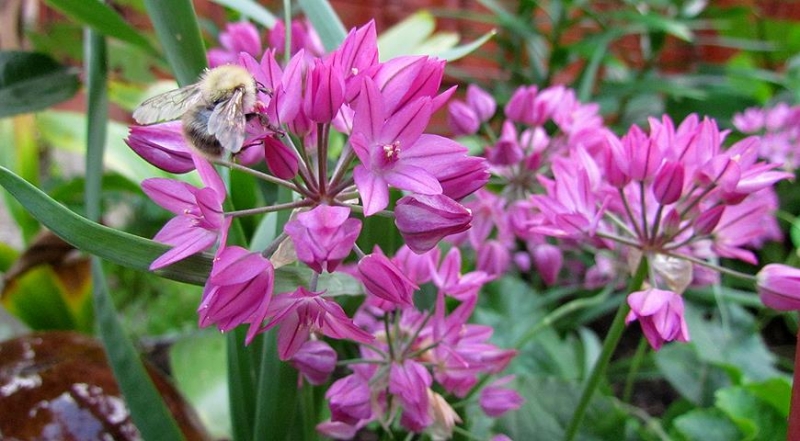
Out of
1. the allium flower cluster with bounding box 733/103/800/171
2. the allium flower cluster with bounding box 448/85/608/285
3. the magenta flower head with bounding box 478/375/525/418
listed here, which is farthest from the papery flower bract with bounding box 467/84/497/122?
the allium flower cluster with bounding box 733/103/800/171

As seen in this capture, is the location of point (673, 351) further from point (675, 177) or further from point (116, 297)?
point (116, 297)

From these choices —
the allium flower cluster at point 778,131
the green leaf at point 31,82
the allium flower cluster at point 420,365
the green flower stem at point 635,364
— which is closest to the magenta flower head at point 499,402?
the allium flower cluster at point 420,365

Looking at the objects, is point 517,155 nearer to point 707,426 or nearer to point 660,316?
point 660,316

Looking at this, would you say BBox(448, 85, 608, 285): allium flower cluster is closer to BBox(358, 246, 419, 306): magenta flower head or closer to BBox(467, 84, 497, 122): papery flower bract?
BBox(467, 84, 497, 122): papery flower bract

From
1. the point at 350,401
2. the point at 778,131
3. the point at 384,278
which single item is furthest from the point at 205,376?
the point at 778,131

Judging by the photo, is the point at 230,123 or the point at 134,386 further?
the point at 134,386

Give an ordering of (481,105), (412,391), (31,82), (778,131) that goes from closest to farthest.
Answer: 1. (412,391)
2. (481,105)
3. (31,82)
4. (778,131)
